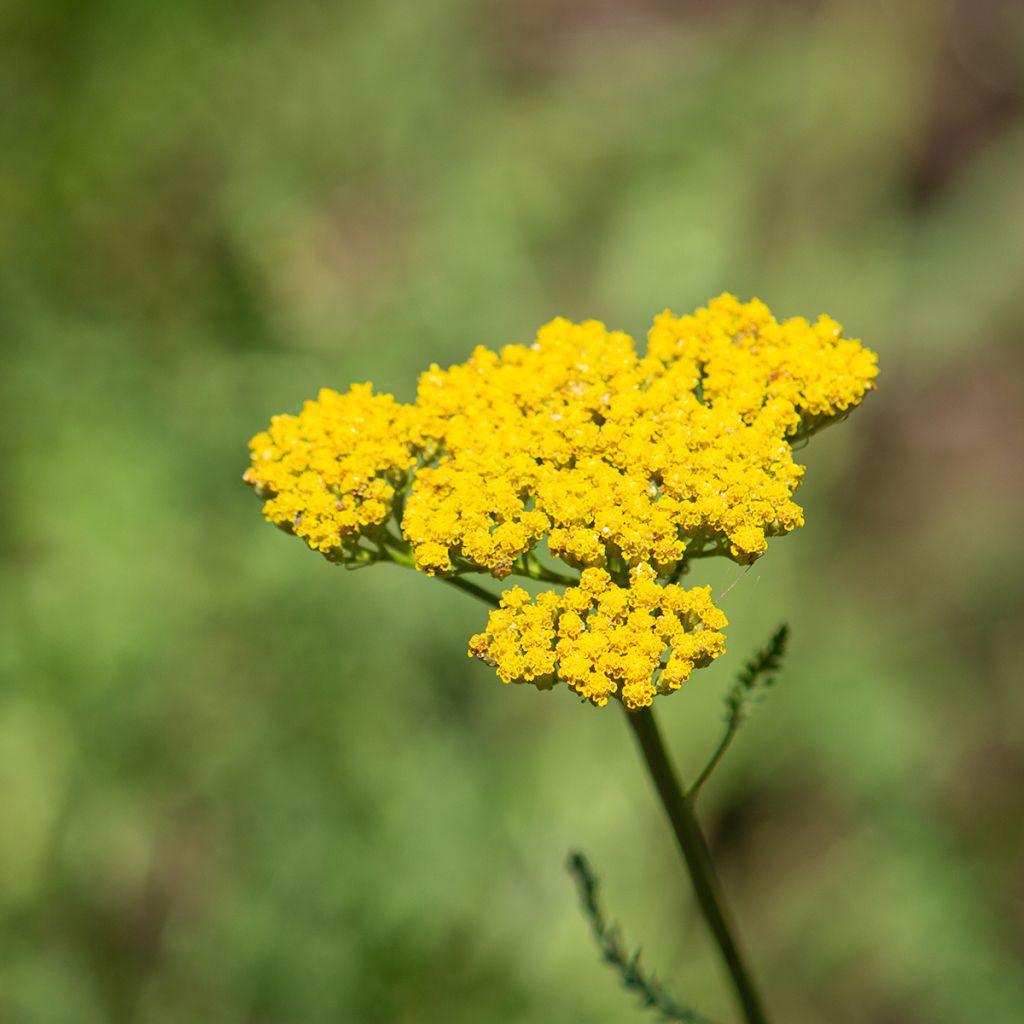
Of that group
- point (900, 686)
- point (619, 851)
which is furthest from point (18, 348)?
point (900, 686)

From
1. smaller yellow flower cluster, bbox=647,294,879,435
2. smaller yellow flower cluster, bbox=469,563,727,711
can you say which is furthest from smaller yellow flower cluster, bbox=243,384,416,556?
smaller yellow flower cluster, bbox=647,294,879,435

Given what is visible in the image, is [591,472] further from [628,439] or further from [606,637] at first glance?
[606,637]

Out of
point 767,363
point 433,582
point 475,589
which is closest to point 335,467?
point 475,589

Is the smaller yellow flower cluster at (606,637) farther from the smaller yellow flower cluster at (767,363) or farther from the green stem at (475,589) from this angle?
the smaller yellow flower cluster at (767,363)

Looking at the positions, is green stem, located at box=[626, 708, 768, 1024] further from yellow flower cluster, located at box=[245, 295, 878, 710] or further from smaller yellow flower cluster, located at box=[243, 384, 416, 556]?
smaller yellow flower cluster, located at box=[243, 384, 416, 556]

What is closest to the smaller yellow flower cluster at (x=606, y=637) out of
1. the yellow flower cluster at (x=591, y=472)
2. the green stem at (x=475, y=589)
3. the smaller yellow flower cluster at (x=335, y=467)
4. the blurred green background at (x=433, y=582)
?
the yellow flower cluster at (x=591, y=472)

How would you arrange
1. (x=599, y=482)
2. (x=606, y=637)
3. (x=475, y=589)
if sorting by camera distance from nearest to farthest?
(x=606, y=637)
(x=599, y=482)
(x=475, y=589)

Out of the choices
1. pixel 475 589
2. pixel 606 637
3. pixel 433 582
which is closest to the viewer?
pixel 606 637
